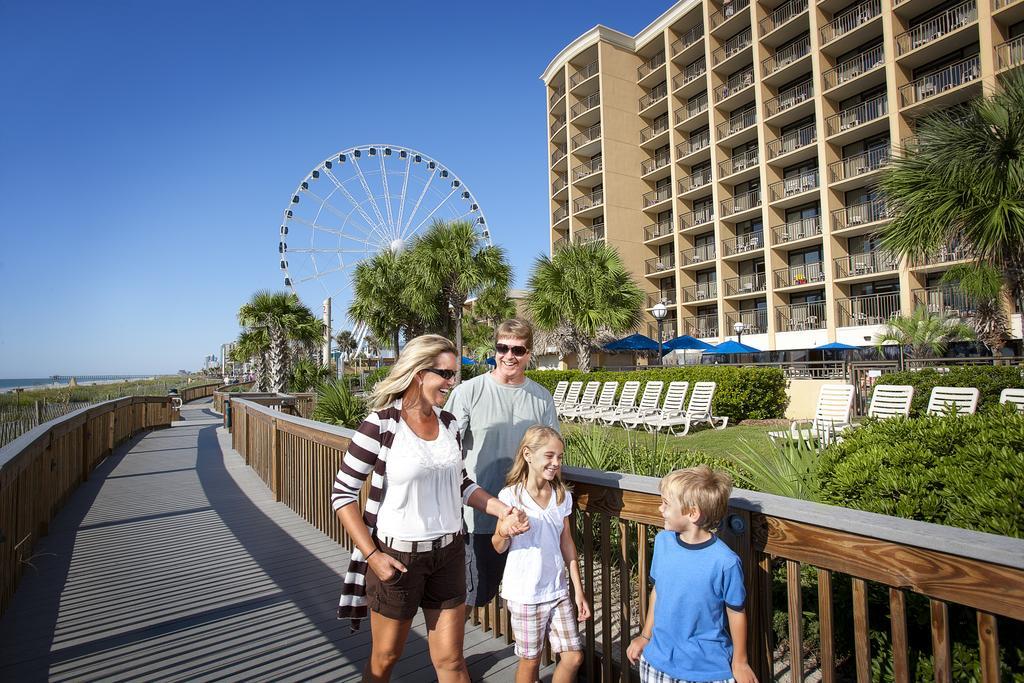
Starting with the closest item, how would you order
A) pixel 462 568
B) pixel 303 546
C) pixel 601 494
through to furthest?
1. pixel 462 568
2. pixel 601 494
3. pixel 303 546

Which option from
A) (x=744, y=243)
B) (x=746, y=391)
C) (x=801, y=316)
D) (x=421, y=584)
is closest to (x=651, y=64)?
(x=744, y=243)

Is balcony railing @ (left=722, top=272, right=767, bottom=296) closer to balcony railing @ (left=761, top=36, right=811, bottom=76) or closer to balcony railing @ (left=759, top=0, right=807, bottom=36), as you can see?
balcony railing @ (left=761, top=36, right=811, bottom=76)

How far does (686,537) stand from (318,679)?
2053 mm

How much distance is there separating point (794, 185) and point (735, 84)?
6920 mm

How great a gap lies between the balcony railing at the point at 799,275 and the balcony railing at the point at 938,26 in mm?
8952

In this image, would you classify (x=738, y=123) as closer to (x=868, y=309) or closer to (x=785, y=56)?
(x=785, y=56)

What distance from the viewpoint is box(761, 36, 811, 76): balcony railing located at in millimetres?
26453

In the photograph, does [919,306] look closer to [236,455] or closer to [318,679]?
[236,455]

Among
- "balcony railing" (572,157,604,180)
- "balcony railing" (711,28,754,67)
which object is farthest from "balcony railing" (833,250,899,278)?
"balcony railing" (572,157,604,180)

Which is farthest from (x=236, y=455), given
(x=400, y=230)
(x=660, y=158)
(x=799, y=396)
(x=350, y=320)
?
(x=660, y=158)

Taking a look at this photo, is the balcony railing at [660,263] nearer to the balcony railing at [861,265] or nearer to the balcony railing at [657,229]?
the balcony railing at [657,229]

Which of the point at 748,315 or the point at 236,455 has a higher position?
the point at 748,315

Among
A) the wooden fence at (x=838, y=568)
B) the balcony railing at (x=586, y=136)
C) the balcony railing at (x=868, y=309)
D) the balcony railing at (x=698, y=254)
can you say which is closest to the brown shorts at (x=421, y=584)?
the wooden fence at (x=838, y=568)

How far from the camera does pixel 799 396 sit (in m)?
14.6
